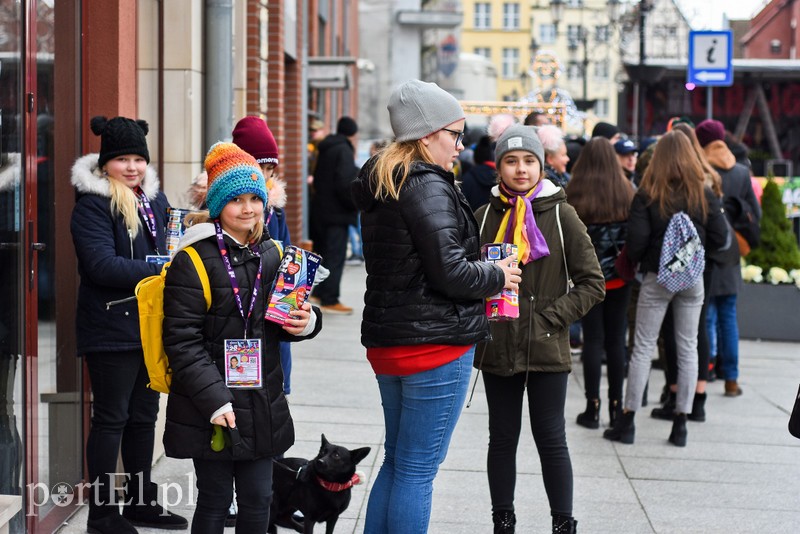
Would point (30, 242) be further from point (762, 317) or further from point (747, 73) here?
point (747, 73)

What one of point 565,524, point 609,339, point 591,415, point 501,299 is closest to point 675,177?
→ point 609,339

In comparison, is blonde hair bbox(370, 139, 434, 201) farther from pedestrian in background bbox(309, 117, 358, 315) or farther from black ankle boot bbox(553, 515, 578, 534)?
pedestrian in background bbox(309, 117, 358, 315)

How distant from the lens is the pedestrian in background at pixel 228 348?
397 centimetres

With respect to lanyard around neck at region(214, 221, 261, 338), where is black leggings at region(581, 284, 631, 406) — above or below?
below

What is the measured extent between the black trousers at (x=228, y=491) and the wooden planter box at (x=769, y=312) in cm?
862

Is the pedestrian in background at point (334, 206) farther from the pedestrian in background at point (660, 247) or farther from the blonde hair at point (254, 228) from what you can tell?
the blonde hair at point (254, 228)

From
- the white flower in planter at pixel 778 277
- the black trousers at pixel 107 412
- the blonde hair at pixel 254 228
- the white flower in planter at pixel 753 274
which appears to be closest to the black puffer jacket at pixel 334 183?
the white flower in planter at pixel 753 274

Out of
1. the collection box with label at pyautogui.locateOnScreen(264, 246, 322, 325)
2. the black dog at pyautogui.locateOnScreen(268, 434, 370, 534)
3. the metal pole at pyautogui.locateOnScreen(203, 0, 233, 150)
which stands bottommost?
the black dog at pyautogui.locateOnScreen(268, 434, 370, 534)

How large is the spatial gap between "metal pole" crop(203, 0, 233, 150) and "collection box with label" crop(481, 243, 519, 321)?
302 cm

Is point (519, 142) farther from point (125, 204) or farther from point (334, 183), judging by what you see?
point (334, 183)

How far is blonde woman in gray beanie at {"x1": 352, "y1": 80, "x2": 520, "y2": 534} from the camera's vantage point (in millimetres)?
4152

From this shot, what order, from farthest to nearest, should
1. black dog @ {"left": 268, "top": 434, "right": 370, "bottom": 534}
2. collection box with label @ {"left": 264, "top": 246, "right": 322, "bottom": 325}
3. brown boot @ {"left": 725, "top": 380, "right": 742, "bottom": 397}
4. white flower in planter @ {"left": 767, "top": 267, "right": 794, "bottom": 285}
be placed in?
white flower in planter @ {"left": 767, "top": 267, "right": 794, "bottom": 285} < brown boot @ {"left": 725, "top": 380, "right": 742, "bottom": 397} < black dog @ {"left": 268, "top": 434, "right": 370, "bottom": 534} < collection box with label @ {"left": 264, "top": 246, "right": 322, "bottom": 325}

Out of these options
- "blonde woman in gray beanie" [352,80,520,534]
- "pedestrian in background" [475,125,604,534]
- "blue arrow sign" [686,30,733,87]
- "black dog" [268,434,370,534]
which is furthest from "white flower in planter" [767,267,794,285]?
"blonde woman in gray beanie" [352,80,520,534]

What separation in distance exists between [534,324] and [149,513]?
199 cm
